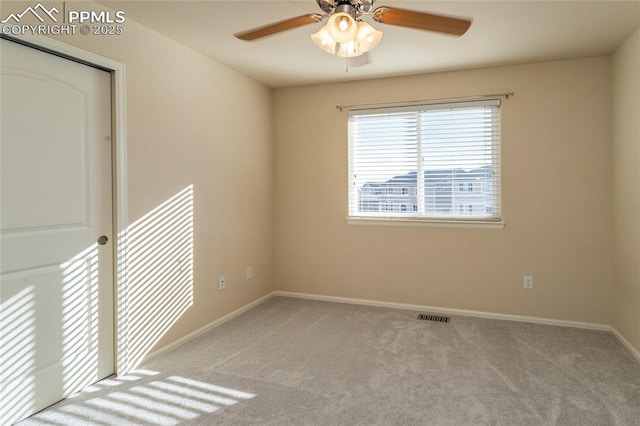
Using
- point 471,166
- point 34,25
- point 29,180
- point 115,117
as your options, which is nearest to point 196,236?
point 115,117

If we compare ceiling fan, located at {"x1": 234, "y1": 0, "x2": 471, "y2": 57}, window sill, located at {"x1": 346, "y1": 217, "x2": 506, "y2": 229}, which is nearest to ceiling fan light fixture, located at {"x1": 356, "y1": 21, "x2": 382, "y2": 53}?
ceiling fan, located at {"x1": 234, "y1": 0, "x2": 471, "y2": 57}

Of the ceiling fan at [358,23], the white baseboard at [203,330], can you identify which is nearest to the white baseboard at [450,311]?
the white baseboard at [203,330]

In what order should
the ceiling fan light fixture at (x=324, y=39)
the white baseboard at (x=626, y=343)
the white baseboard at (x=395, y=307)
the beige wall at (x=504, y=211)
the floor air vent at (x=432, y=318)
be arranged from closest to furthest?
1. the ceiling fan light fixture at (x=324, y=39)
2. the white baseboard at (x=626, y=343)
3. the white baseboard at (x=395, y=307)
4. the beige wall at (x=504, y=211)
5. the floor air vent at (x=432, y=318)

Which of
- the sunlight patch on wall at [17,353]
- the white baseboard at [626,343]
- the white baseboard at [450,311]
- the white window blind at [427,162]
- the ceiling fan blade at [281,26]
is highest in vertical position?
the ceiling fan blade at [281,26]

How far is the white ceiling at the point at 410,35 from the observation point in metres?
2.46

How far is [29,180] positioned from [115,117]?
0.67 m

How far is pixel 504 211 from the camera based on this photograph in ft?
12.0

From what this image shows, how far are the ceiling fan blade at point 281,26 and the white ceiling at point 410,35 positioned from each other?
474 millimetres

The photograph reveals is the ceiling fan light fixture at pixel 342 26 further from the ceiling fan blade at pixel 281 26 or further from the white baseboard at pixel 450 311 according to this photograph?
the white baseboard at pixel 450 311

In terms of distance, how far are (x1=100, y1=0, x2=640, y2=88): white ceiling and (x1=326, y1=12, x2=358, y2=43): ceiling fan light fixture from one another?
0.74 meters

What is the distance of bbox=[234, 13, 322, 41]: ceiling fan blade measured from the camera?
6.22 ft

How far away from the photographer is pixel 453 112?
3.79 metres

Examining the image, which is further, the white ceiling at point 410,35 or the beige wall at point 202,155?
the beige wall at point 202,155

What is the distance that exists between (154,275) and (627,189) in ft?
12.0
